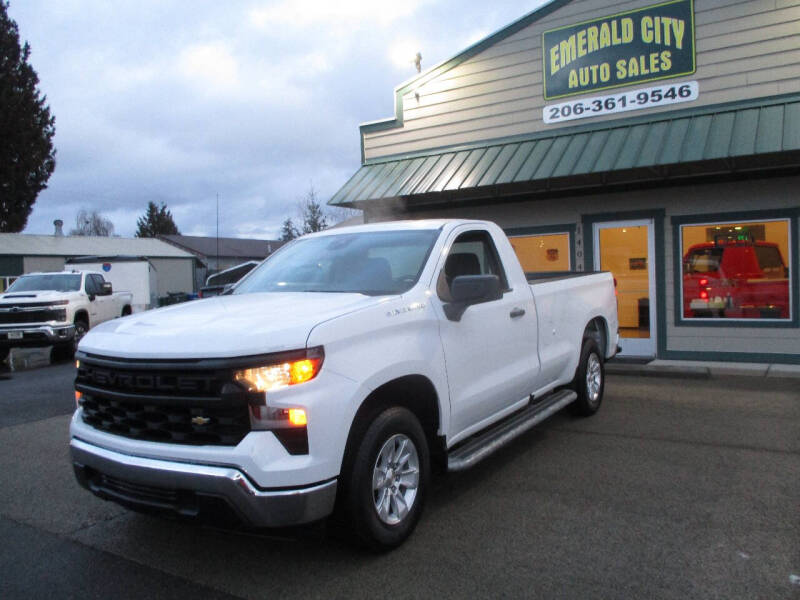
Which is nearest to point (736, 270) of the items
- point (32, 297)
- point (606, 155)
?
point (606, 155)

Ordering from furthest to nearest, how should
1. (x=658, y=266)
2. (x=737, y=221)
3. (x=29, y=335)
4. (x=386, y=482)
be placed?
(x=29, y=335)
(x=658, y=266)
(x=737, y=221)
(x=386, y=482)

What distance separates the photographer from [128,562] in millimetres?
3783

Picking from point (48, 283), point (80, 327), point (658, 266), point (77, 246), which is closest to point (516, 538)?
point (658, 266)

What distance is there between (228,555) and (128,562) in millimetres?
566

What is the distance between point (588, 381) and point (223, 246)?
203ft

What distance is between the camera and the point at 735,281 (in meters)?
9.87

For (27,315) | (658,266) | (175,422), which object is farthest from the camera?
(27,315)

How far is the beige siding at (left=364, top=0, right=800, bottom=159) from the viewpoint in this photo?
9.11 metres

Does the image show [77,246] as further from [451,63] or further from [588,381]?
[588,381]

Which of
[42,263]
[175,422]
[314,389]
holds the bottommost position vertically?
[175,422]

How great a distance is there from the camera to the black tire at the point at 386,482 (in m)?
3.45

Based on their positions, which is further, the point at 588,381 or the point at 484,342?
the point at 588,381

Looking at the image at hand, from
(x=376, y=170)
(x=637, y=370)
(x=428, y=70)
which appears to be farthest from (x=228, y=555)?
(x=428, y=70)

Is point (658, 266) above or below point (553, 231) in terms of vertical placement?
below
